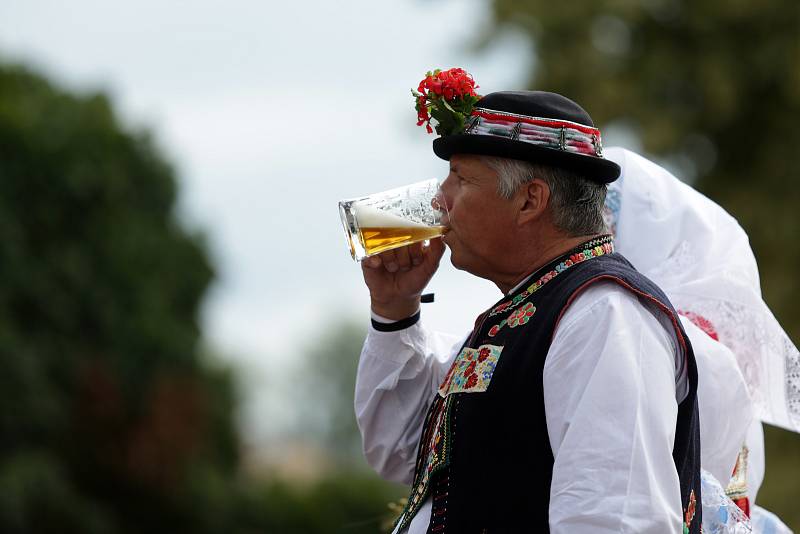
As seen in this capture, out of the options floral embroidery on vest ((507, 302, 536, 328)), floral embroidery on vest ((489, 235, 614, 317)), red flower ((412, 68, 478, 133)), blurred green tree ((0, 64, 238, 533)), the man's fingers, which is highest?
blurred green tree ((0, 64, 238, 533))

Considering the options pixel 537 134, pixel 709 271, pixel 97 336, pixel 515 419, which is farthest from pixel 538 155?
pixel 97 336

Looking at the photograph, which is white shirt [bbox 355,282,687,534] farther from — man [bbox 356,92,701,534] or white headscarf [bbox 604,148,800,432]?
white headscarf [bbox 604,148,800,432]

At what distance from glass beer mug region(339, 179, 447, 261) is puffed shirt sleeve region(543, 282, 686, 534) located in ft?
1.65

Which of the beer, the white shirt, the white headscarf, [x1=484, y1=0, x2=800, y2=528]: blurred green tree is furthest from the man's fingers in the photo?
[x1=484, y1=0, x2=800, y2=528]: blurred green tree

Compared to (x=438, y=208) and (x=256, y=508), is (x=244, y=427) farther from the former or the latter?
(x=438, y=208)

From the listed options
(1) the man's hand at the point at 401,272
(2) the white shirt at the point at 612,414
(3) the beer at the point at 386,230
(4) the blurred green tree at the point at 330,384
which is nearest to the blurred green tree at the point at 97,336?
(1) the man's hand at the point at 401,272

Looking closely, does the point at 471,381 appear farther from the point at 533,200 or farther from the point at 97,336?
the point at 97,336

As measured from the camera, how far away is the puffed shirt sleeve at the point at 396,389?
3.00 m

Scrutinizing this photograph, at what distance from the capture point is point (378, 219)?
8.76 feet

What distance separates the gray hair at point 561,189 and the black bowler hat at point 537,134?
0.02 metres

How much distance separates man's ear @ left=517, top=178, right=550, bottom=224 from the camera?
8.05ft

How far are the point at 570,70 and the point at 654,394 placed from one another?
870 cm

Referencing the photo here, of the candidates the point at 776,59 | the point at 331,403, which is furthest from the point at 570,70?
the point at 331,403

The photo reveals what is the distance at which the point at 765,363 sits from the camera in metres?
3.22
